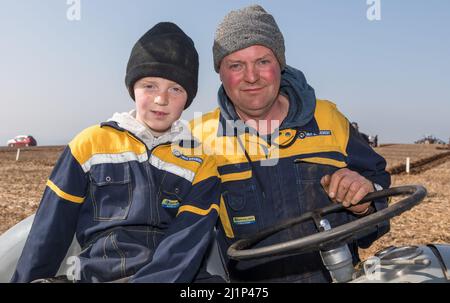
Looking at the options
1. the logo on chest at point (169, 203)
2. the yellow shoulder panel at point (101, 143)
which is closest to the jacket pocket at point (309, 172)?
the logo on chest at point (169, 203)

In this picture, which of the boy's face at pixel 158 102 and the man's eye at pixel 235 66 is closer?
the boy's face at pixel 158 102

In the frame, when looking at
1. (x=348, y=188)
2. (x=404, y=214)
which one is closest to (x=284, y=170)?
(x=348, y=188)

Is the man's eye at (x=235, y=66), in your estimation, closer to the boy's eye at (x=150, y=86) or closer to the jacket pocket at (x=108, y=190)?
the boy's eye at (x=150, y=86)

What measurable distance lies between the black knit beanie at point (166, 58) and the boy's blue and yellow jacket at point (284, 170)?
0.24 m

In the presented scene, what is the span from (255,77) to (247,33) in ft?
0.74

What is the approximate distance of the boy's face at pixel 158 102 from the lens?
2.17 metres

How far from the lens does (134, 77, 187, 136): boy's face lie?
217cm

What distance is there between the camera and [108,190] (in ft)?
6.73

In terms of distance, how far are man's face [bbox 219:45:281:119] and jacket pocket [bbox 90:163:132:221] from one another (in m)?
0.68

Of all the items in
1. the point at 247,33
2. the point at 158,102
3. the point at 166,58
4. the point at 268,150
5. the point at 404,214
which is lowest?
the point at 404,214

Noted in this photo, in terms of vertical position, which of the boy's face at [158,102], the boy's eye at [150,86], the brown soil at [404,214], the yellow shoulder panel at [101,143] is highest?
the boy's eye at [150,86]

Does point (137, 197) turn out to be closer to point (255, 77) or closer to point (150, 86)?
point (150, 86)

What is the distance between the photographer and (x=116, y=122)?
2199 mm
